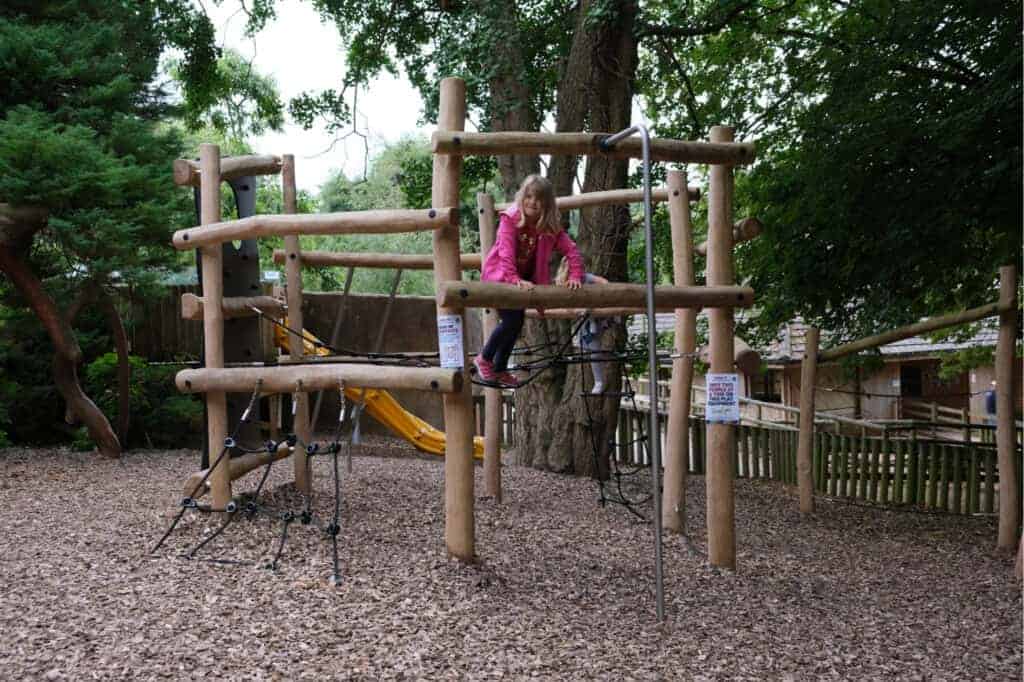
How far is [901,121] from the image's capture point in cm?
830

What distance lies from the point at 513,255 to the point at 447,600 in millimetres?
1807

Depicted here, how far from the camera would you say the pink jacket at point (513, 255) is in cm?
533

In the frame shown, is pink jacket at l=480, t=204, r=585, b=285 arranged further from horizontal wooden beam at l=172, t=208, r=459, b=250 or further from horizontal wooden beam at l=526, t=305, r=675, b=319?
horizontal wooden beam at l=526, t=305, r=675, b=319

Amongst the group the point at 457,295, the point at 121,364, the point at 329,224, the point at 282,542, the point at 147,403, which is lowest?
the point at 282,542

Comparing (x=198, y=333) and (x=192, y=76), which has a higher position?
(x=192, y=76)

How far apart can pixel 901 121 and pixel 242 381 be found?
573 centimetres

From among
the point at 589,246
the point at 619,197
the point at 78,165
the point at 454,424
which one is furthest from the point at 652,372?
the point at 78,165

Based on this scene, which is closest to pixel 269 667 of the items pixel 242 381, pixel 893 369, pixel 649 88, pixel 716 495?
pixel 242 381

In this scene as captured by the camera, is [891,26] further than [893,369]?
No

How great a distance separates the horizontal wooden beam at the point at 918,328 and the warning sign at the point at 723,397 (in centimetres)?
347

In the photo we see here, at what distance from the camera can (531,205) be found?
5.44 meters

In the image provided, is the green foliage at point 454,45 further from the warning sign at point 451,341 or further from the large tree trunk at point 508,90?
the warning sign at point 451,341

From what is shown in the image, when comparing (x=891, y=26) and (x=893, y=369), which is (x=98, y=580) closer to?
(x=891, y=26)

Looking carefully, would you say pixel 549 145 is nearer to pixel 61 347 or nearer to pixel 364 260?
pixel 364 260
